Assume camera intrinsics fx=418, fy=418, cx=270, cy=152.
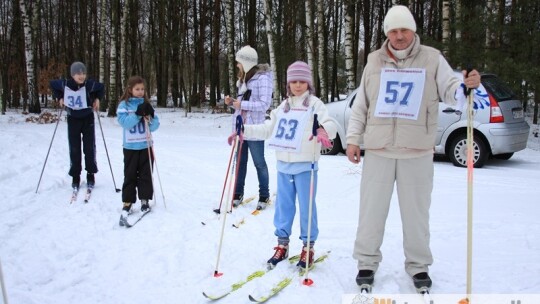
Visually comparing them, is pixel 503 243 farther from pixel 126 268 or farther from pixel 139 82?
pixel 139 82

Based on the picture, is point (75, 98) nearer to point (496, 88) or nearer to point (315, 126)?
point (315, 126)

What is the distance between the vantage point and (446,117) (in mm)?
8086

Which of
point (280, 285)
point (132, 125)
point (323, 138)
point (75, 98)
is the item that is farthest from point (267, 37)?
point (280, 285)

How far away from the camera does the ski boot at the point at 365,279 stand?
3357mm

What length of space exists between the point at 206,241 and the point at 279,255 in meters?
1.08

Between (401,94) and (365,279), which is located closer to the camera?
(401,94)

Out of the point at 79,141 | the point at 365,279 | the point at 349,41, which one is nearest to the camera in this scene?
the point at 365,279

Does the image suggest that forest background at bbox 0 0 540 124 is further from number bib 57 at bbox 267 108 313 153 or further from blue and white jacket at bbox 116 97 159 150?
blue and white jacket at bbox 116 97 159 150

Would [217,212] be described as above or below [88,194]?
below

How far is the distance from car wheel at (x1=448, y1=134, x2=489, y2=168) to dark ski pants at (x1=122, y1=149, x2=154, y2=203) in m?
5.77

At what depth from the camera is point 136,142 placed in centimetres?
541

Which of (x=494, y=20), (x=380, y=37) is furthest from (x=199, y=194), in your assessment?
(x=380, y=37)

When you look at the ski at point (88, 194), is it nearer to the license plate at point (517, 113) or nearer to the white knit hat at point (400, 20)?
the white knit hat at point (400, 20)

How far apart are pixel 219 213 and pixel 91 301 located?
2.22m
